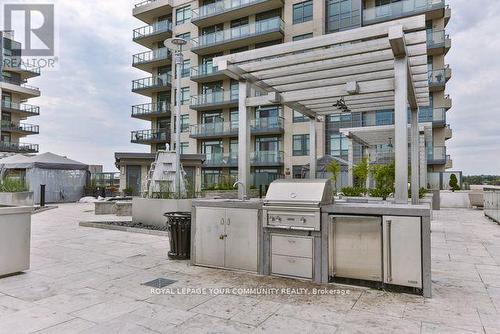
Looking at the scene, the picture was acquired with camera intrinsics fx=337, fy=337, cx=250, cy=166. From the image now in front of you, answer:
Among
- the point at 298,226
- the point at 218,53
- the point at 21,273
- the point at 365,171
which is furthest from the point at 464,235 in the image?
the point at 218,53

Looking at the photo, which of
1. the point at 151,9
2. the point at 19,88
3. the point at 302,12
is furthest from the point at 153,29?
the point at 19,88

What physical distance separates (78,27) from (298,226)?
51.8ft

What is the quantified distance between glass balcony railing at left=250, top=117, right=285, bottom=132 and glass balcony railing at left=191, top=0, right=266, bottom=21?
9529mm

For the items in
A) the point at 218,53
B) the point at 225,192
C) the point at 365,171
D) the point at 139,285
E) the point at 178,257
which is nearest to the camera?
the point at 139,285

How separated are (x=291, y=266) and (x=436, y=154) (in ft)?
70.0

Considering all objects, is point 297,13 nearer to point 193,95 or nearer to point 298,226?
point 193,95

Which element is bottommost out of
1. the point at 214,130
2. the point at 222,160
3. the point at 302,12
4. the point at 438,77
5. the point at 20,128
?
the point at 222,160

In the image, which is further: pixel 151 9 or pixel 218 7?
pixel 151 9

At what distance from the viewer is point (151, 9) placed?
111 feet

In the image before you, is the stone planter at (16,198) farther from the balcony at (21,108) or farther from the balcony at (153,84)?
the balcony at (21,108)

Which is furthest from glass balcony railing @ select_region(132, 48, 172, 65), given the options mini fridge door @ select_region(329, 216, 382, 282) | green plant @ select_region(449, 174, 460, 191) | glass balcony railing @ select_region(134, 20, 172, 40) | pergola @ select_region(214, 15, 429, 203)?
mini fridge door @ select_region(329, 216, 382, 282)

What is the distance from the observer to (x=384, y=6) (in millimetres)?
24078

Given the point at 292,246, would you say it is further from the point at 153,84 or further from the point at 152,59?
the point at 152,59

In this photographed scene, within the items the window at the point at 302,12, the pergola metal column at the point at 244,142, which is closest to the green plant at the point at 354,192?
the pergola metal column at the point at 244,142
